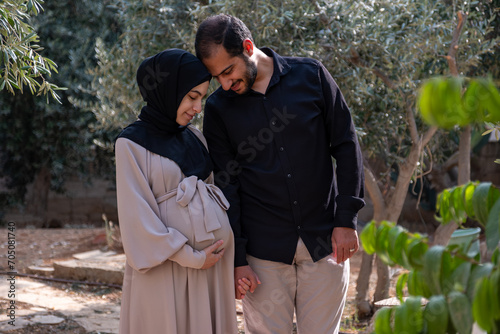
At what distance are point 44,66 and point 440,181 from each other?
7.32 m

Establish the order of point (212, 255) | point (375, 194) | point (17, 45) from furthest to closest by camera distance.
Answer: point (375, 194) → point (17, 45) → point (212, 255)

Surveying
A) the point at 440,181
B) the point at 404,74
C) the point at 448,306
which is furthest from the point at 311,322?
the point at 440,181

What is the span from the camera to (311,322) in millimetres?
2785

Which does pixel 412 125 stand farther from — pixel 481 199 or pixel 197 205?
pixel 481 199

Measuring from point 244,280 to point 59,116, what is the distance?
347 inches

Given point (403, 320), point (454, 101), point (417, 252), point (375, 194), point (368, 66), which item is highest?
point (368, 66)

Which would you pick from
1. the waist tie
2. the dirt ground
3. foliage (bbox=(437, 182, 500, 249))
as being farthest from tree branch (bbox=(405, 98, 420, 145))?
foliage (bbox=(437, 182, 500, 249))

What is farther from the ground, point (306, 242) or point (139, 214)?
point (139, 214)

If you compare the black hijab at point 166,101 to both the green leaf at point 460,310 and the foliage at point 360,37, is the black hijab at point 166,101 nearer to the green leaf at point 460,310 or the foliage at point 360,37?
the green leaf at point 460,310

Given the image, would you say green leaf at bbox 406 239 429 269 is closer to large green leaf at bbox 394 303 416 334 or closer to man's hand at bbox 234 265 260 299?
large green leaf at bbox 394 303 416 334

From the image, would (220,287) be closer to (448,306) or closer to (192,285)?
(192,285)

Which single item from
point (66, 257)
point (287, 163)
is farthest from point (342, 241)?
point (66, 257)

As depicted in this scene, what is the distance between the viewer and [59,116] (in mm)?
10789

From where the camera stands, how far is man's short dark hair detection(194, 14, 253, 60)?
8.61 ft
